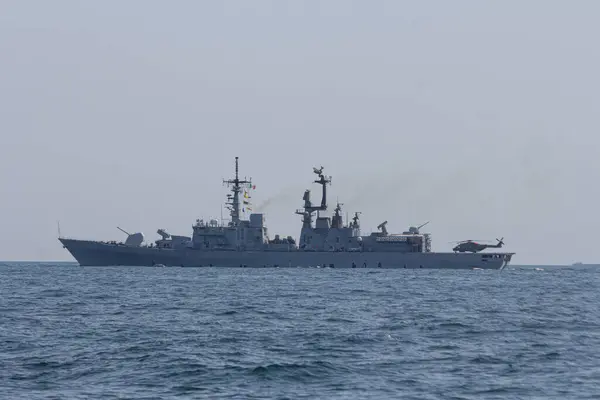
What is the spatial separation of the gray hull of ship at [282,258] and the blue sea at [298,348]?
5263 cm

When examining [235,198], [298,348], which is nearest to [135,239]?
[235,198]

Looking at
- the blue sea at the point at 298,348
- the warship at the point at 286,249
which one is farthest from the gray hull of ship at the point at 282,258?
the blue sea at the point at 298,348

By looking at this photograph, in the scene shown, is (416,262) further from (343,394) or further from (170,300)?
(343,394)

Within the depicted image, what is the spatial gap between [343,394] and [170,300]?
27.9 meters

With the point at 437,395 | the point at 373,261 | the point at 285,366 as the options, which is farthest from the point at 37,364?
the point at 373,261

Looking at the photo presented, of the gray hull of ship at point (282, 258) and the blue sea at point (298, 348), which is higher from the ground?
the gray hull of ship at point (282, 258)

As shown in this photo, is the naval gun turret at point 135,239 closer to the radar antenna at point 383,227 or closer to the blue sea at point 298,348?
the radar antenna at point 383,227

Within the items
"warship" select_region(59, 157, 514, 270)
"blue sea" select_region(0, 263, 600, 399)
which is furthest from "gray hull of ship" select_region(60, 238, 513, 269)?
"blue sea" select_region(0, 263, 600, 399)

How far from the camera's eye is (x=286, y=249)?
4065 inches

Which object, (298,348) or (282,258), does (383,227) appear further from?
(298,348)

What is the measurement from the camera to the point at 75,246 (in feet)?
352

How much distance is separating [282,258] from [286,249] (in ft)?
4.01

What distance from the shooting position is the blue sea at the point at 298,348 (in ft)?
71.4

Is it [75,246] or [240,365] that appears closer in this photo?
[240,365]
